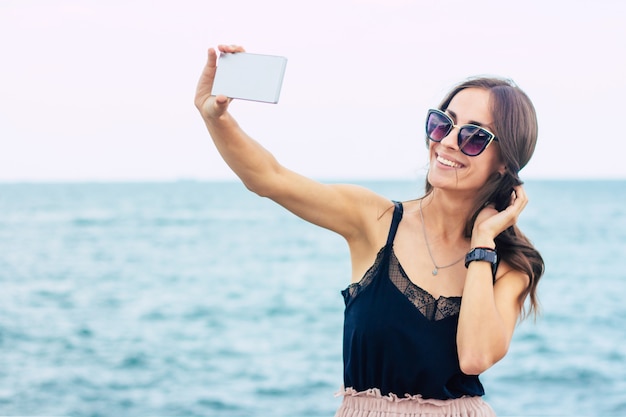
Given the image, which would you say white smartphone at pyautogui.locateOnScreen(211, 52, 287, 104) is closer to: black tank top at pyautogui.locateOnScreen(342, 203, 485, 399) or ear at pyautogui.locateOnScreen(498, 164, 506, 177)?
black tank top at pyautogui.locateOnScreen(342, 203, 485, 399)

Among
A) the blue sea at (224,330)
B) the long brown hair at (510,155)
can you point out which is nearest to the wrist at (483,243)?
the long brown hair at (510,155)

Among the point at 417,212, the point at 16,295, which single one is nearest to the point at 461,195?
the point at 417,212

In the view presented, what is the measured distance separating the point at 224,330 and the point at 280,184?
51.6ft

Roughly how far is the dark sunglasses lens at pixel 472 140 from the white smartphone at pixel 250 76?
66 centimetres

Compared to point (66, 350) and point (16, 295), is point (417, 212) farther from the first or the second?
point (16, 295)

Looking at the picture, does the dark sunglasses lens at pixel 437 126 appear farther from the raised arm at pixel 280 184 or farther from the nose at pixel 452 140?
the raised arm at pixel 280 184

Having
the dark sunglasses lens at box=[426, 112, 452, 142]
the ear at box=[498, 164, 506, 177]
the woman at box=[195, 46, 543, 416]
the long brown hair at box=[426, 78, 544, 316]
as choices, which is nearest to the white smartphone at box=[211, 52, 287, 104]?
the woman at box=[195, 46, 543, 416]

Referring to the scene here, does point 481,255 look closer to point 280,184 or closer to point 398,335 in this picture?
point 398,335

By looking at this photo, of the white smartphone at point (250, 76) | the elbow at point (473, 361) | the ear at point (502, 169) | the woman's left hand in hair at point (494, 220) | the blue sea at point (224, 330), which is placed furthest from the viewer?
the blue sea at point (224, 330)

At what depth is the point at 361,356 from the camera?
2.34 metres

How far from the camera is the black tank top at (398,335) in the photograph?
2.30 m

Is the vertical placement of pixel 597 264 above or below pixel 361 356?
below

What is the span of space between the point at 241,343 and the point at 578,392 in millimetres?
6674

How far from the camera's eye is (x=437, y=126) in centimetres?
242
